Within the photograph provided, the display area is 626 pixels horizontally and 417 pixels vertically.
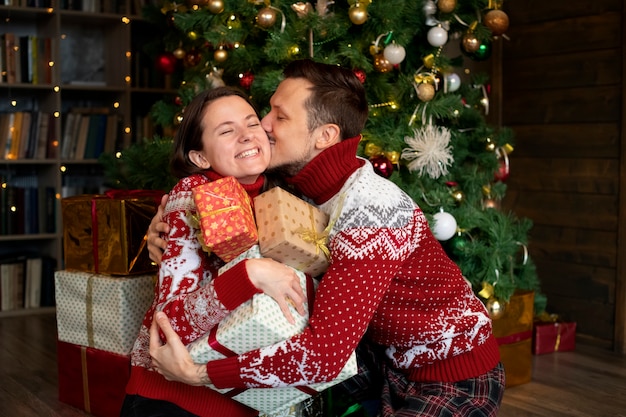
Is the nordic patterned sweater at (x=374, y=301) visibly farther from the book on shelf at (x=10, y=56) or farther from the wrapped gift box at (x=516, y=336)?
the book on shelf at (x=10, y=56)

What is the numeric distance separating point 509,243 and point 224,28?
4.06ft

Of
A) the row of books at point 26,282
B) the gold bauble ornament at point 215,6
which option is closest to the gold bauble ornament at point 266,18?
the gold bauble ornament at point 215,6

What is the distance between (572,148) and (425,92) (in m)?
1.17

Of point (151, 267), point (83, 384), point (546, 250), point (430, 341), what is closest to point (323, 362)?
point (430, 341)

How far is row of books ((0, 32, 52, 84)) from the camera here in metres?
4.24

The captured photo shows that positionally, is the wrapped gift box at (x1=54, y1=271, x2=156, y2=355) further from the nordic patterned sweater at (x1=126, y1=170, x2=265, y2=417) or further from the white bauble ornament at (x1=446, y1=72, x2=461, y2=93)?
the white bauble ornament at (x1=446, y1=72, x2=461, y2=93)

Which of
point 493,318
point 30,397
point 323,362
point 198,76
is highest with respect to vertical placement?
point 198,76

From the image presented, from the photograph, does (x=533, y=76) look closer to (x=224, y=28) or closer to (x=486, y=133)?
(x=486, y=133)

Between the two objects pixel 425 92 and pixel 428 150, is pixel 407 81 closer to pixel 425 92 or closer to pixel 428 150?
pixel 425 92

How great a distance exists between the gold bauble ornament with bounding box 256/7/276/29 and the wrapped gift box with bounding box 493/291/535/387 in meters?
1.26

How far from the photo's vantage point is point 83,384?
8.18 ft

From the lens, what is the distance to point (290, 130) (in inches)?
69.4

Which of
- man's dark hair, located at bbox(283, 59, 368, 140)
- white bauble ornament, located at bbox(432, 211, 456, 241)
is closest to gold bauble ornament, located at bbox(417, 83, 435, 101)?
white bauble ornament, located at bbox(432, 211, 456, 241)

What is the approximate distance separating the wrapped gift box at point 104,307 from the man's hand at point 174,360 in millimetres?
776
